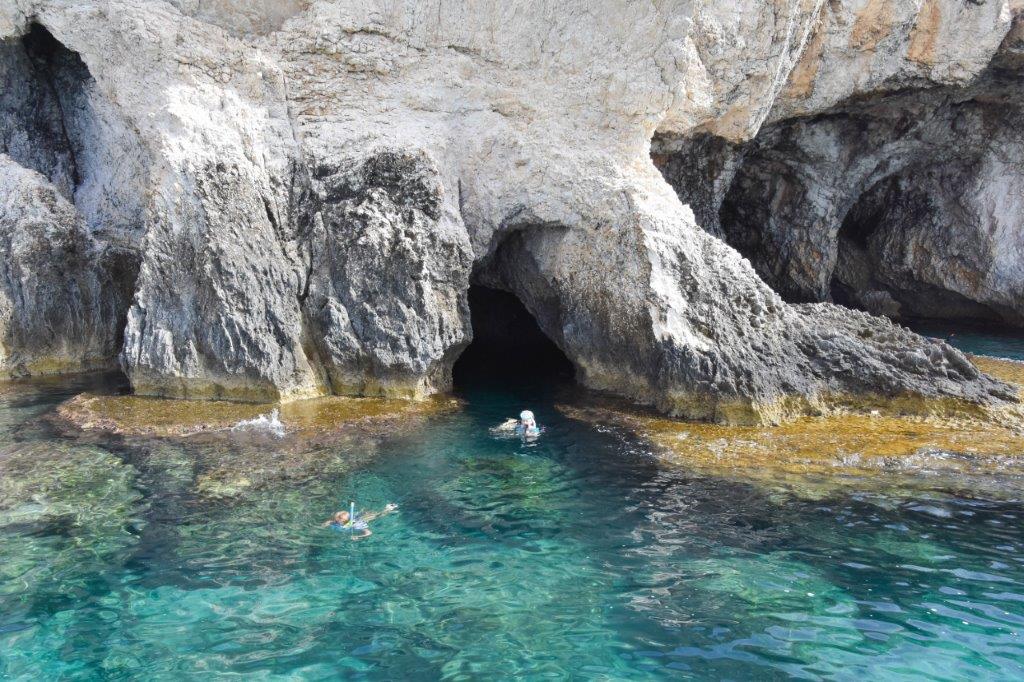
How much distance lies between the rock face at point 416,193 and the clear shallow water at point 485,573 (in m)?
3.46

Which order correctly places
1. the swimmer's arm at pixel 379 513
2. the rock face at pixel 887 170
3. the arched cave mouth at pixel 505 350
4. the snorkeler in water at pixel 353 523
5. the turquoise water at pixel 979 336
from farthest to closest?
the turquoise water at pixel 979 336 → the rock face at pixel 887 170 → the arched cave mouth at pixel 505 350 → the swimmer's arm at pixel 379 513 → the snorkeler in water at pixel 353 523

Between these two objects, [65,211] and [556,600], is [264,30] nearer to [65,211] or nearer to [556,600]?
[65,211]

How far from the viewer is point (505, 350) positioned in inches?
906

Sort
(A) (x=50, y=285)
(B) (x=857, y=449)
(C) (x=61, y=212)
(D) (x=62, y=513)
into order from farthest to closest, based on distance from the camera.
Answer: (C) (x=61, y=212) → (A) (x=50, y=285) → (B) (x=857, y=449) → (D) (x=62, y=513)

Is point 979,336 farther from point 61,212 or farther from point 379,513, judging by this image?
point 61,212

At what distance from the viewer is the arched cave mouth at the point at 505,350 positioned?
18.8m

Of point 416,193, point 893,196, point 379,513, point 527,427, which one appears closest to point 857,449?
point 527,427

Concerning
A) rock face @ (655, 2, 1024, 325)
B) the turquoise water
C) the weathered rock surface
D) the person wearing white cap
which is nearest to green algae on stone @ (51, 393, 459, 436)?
the person wearing white cap

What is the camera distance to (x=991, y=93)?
23109 millimetres

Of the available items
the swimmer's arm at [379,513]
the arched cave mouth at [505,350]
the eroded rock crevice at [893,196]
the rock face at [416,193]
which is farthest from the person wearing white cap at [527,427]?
the eroded rock crevice at [893,196]

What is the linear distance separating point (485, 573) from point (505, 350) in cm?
1486

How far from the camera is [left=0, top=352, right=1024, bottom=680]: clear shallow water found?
673cm

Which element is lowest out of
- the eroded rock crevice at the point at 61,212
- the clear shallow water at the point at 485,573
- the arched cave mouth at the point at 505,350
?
the clear shallow water at the point at 485,573

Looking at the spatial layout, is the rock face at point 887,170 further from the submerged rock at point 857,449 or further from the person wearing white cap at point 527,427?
the person wearing white cap at point 527,427
